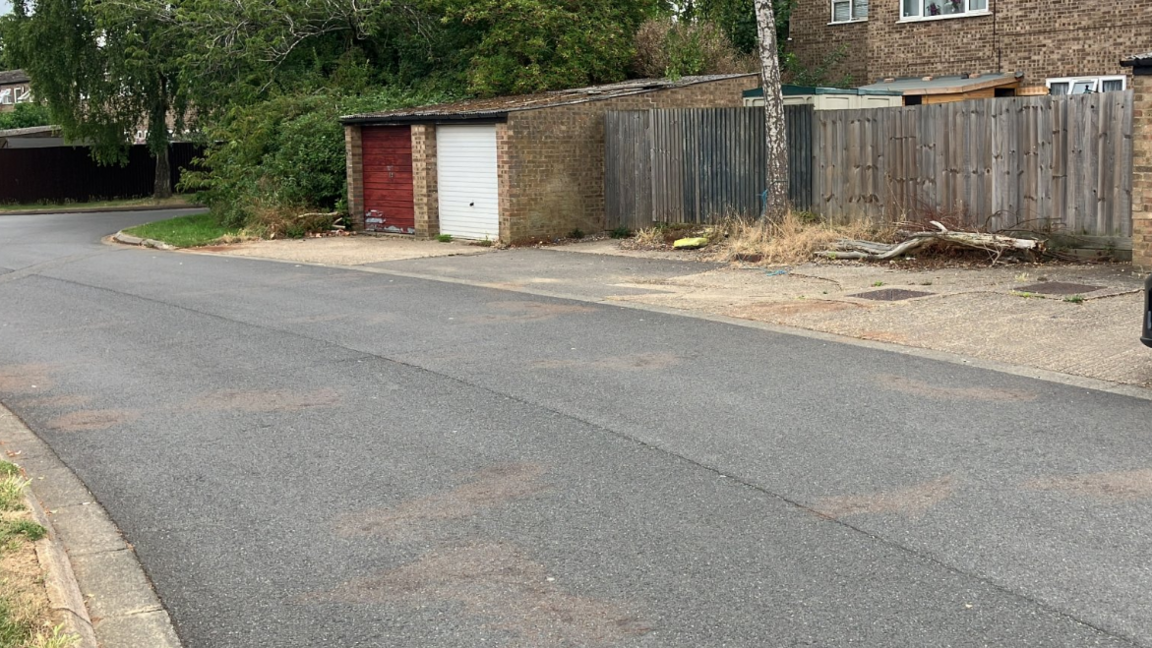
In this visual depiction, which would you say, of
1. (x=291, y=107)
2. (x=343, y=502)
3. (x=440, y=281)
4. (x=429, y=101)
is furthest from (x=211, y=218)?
(x=343, y=502)

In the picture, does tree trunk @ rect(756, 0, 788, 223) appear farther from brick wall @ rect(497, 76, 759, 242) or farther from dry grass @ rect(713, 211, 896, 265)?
brick wall @ rect(497, 76, 759, 242)

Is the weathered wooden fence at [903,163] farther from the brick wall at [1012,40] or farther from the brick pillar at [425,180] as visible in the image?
the brick wall at [1012,40]

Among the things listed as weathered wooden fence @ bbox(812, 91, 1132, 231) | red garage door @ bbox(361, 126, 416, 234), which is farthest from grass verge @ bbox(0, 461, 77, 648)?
red garage door @ bbox(361, 126, 416, 234)

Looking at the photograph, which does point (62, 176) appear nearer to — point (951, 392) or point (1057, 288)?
point (1057, 288)

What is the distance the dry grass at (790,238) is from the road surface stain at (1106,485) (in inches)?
420

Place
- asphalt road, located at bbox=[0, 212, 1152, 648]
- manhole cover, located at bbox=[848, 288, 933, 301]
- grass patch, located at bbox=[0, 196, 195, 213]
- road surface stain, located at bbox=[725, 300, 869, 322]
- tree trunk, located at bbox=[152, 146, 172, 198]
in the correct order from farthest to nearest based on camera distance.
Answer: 1. tree trunk, located at bbox=[152, 146, 172, 198]
2. grass patch, located at bbox=[0, 196, 195, 213]
3. manhole cover, located at bbox=[848, 288, 933, 301]
4. road surface stain, located at bbox=[725, 300, 869, 322]
5. asphalt road, located at bbox=[0, 212, 1152, 648]

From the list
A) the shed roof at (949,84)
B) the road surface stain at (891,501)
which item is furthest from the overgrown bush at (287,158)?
the road surface stain at (891,501)

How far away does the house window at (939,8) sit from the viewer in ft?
88.9

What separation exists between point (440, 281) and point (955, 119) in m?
7.35

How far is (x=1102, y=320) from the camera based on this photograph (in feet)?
38.0

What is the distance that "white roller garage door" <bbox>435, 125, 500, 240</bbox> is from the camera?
22656mm

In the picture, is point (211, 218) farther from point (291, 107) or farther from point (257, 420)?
point (257, 420)

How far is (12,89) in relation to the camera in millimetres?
77562

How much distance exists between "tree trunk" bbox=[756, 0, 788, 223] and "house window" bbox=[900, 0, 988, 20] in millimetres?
10120
